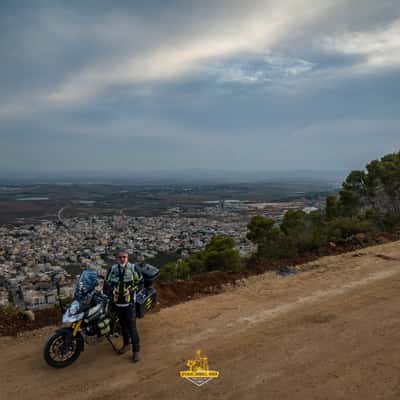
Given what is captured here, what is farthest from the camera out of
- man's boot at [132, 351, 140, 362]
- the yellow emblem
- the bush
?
the bush

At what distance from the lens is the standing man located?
4809 millimetres

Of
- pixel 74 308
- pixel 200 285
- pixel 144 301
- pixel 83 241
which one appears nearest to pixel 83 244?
pixel 83 241

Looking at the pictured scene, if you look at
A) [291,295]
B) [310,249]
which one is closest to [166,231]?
[310,249]

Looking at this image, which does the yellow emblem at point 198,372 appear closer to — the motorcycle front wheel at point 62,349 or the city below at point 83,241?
the motorcycle front wheel at point 62,349

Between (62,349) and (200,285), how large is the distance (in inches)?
154

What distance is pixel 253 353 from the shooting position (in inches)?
187

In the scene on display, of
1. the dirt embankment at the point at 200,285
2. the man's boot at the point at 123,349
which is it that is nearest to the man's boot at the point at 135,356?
the man's boot at the point at 123,349

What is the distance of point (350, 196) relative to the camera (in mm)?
19344

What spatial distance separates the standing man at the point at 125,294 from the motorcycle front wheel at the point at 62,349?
642 mm

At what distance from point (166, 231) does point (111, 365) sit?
116ft

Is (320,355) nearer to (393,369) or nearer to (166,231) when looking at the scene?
(393,369)

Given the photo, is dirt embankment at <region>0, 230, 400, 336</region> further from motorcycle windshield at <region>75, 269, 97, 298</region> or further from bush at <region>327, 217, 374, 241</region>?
motorcycle windshield at <region>75, 269, 97, 298</region>

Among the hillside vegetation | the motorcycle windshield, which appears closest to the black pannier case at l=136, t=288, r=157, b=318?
the motorcycle windshield

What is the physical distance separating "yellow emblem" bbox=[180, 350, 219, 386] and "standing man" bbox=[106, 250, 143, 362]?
82 centimetres
